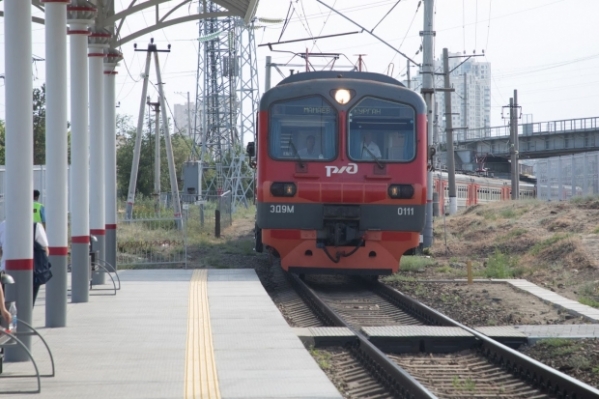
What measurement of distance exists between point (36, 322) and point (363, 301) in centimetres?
553

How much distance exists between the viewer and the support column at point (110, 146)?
15438mm

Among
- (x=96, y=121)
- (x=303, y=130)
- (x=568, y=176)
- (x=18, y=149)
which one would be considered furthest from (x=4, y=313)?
(x=568, y=176)

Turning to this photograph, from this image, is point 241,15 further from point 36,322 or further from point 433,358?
point 433,358

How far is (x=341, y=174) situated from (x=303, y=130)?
3.16ft

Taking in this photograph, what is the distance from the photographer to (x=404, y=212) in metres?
14.6

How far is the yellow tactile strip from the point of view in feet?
23.5

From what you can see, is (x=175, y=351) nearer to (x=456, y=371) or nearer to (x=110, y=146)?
(x=456, y=371)

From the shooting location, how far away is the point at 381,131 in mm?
14867

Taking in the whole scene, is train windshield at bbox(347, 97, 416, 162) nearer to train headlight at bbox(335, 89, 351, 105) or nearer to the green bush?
train headlight at bbox(335, 89, 351, 105)

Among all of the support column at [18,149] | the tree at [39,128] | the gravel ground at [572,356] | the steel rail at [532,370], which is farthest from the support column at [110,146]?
the tree at [39,128]

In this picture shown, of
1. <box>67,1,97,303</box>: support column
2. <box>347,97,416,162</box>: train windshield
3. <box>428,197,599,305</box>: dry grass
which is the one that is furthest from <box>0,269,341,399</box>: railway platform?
<box>428,197,599,305</box>: dry grass

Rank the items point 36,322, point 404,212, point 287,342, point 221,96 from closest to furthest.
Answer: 1. point 287,342
2. point 36,322
3. point 404,212
4. point 221,96

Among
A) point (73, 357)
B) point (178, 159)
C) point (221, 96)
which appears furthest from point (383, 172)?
point (178, 159)

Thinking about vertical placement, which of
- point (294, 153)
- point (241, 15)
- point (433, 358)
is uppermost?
point (241, 15)
